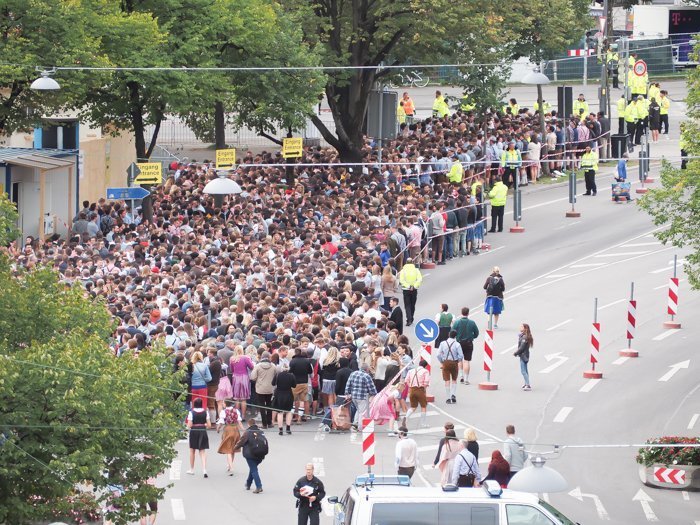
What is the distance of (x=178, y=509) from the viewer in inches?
1005

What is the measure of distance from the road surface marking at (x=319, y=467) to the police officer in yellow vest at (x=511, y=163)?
19114 mm

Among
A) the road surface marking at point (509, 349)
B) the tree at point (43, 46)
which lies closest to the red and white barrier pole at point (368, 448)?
the road surface marking at point (509, 349)

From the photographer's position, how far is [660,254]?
1677 inches

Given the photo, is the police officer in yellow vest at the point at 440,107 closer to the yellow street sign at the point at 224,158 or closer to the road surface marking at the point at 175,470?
the yellow street sign at the point at 224,158

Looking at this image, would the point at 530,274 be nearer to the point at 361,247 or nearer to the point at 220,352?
the point at 361,247

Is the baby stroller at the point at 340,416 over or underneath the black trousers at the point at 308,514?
over

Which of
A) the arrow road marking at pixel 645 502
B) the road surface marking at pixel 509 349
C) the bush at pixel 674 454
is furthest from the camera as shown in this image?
the road surface marking at pixel 509 349

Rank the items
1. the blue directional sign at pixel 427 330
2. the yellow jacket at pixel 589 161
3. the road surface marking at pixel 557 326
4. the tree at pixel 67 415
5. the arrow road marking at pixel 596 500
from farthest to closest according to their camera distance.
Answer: the yellow jacket at pixel 589 161
the road surface marking at pixel 557 326
the blue directional sign at pixel 427 330
the arrow road marking at pixel 596 500
the tree at pixel 67 415

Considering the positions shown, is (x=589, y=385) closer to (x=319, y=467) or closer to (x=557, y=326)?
(x=557, y=326)

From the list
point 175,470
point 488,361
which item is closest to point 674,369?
point 488,361

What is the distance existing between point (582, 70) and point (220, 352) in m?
47.6

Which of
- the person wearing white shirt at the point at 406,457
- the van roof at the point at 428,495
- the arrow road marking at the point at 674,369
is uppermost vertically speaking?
the van roof at the point at 428,495

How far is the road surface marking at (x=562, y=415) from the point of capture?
1176 inches

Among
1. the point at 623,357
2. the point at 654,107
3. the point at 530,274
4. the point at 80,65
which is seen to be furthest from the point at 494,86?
the point at 623,357
